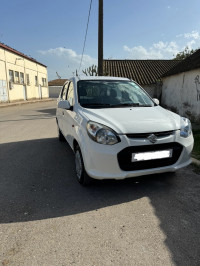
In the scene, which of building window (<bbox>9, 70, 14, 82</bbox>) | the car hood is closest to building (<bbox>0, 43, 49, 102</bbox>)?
building window (<bbox>9, 70, 14, 82</bbox>)

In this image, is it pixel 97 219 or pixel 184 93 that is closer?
pixel 97 219

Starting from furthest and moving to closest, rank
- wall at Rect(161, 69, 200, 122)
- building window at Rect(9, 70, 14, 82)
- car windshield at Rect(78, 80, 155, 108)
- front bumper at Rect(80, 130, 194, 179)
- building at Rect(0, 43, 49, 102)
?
building window at Rect(9, 70, 14, 82) → building at Rect(0, 43, 49, 102) → wall at Rect(161, 69, 200, 122) → car windshield at Rect(78, 80, 155, 108) → front bumper at Rect(80, 130, 194, 179)

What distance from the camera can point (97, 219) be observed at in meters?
2.58

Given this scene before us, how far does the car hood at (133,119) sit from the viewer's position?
2811 millimetres

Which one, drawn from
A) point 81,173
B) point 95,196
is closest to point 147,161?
point 95,196

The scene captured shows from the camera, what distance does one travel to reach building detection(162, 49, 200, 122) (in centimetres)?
980

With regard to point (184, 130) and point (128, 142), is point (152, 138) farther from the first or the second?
point (184, 130)

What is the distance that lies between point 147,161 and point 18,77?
87.0ft

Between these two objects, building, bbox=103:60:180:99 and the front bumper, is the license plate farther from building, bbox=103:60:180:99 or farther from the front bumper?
building, bbox=103:60:180:99

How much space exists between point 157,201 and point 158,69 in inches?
803

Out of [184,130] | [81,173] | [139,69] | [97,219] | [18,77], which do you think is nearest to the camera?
[97,219]

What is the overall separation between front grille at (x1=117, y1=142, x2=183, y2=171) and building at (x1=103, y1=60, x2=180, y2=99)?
48.7 ft

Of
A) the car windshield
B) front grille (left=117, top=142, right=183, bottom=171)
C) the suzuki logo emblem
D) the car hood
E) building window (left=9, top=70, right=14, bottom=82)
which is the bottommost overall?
front grille (left=117, top=142, right=183, bottom=171)

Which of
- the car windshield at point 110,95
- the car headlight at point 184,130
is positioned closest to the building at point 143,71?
the car windshield at point 110,95
